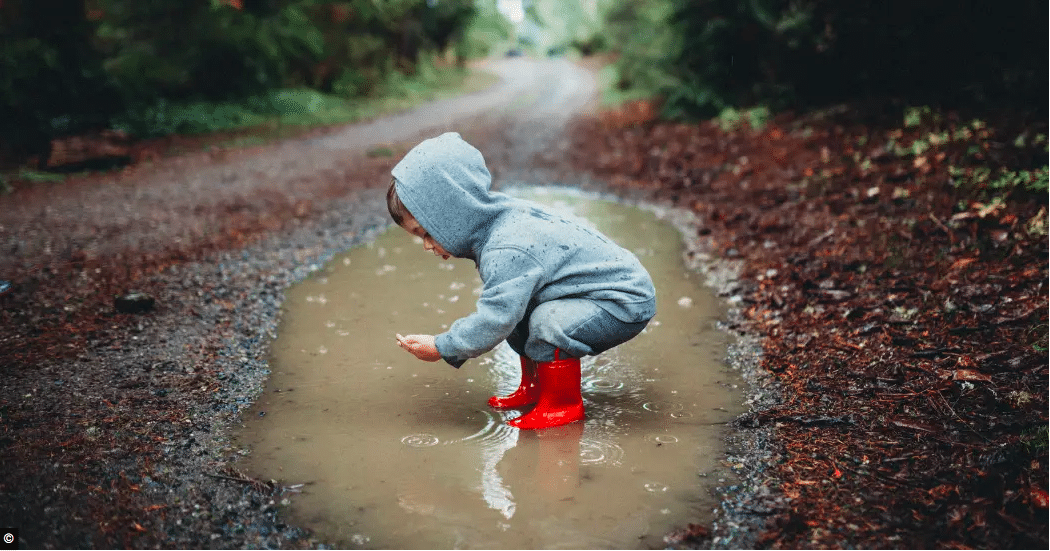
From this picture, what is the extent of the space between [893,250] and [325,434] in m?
3.94

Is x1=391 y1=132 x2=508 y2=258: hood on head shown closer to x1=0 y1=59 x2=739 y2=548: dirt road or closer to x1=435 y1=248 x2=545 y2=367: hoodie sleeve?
x1=435 y1=248 x2=545 y2=367: hoodie sleeve

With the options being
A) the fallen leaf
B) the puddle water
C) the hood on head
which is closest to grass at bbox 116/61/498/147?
the puddle water

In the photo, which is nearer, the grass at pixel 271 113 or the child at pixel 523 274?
the child at pixel 523 274

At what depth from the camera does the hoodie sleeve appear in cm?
295

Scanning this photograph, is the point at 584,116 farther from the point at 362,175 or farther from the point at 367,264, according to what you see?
the point at 367,264

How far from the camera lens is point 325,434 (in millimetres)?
3199

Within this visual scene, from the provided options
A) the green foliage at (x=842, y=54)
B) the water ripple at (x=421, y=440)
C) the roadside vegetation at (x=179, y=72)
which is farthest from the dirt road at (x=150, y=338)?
the green foliage at (x=842, y=54)

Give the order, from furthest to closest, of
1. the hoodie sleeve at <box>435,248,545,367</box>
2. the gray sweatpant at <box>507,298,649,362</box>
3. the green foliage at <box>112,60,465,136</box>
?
the green foliage at <box>112,60,465,136</box> < the gray sweatpant at <box>507,298,649,362</box> < the hoodie sleeve at <box>435,248,545,367</box>

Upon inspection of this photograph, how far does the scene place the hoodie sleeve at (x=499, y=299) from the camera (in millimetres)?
2951

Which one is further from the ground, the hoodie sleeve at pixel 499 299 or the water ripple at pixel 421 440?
the hoodie sleeve at pixel 499 299

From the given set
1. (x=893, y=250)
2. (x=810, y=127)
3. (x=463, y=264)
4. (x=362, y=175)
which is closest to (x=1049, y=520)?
(x=893, y=250)

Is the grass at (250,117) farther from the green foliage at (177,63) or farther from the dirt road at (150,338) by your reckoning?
the dirt road at (150,338)

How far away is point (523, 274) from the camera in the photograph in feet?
9.78

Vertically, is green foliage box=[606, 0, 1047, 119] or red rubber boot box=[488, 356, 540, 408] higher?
green foliage box=[606, 0, 1047, 119]
